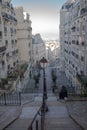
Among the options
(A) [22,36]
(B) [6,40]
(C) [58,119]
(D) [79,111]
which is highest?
(A) [22,36]

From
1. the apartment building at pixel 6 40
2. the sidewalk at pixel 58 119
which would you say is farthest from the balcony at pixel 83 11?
the sidewalk at pixel 58 119

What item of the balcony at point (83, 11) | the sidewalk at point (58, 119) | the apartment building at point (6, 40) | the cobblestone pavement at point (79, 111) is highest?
the balcony at point (83, 11)

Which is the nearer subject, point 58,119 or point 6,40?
point 58,119

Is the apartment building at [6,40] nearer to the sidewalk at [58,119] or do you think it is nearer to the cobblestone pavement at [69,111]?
the cobblestone pavement at [69,111]

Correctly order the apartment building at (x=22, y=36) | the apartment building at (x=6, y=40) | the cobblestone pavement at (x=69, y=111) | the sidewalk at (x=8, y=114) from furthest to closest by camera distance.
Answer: the apartment building at (x=22, y=36)
the apartment building at (x=6, y=40)
the cobblestone pavement at (x=69, y=111)
the sidewalk at (x=8, y=114)

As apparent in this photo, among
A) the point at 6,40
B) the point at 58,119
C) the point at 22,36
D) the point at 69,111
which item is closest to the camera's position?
the point at 58,119

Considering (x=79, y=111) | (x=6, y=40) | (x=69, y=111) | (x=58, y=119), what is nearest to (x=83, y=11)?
(x=6, y=40)

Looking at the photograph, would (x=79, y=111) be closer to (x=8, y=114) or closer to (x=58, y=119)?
(x=58, y=119)

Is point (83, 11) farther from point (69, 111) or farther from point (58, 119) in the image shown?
point (58, 119)

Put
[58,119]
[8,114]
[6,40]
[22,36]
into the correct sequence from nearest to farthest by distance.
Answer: [58,119] < [8,114] < [6,40] < [22,36]

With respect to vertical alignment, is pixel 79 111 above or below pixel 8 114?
above

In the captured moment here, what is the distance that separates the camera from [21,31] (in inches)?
2304

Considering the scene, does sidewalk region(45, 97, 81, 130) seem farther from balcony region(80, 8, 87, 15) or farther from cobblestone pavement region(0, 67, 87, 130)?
balcony region(80, 8, 87, 15)

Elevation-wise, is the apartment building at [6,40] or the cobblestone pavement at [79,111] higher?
the apartment building at [6,40]
